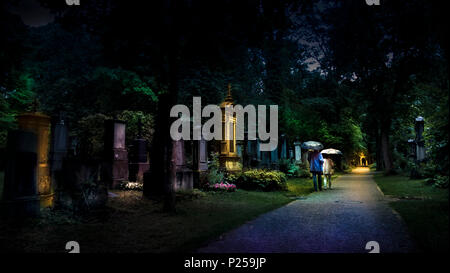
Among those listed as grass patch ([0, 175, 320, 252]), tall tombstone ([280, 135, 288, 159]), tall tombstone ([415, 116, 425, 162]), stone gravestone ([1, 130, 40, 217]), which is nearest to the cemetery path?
grass patch ([0, 175, 320, 252])

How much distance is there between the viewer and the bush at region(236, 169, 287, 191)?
12602 millimetres

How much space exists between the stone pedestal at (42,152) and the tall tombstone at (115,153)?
3.66 metres

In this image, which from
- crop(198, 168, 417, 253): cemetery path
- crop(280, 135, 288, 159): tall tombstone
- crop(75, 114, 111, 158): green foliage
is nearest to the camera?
crop(198, 168, 417, 253): cemetery path

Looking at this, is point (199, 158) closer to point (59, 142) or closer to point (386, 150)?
point (59, 142)

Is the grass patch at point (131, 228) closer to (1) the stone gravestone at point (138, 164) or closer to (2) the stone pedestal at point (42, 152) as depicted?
(2) the stone pedestal at point (42, 152)

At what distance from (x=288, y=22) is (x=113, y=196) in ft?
24.9

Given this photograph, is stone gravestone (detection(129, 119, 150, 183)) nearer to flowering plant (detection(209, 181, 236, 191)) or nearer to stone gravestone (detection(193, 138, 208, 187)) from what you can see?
stone gravestone (detection(193, 138, 208, 187))

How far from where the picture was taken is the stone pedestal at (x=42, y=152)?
7453mm

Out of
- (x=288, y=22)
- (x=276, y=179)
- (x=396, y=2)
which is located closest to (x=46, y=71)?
(x=276, y=179)

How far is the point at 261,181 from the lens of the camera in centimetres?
1268

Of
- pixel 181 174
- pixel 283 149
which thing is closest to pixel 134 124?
pixel 181 174

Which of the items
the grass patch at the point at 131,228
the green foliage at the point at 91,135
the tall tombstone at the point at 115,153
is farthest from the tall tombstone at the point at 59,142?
the green foliage at the point at 91,135

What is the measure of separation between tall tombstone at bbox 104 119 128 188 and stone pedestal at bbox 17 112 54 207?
366 cm

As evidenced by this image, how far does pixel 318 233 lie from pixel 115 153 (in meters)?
9.55
